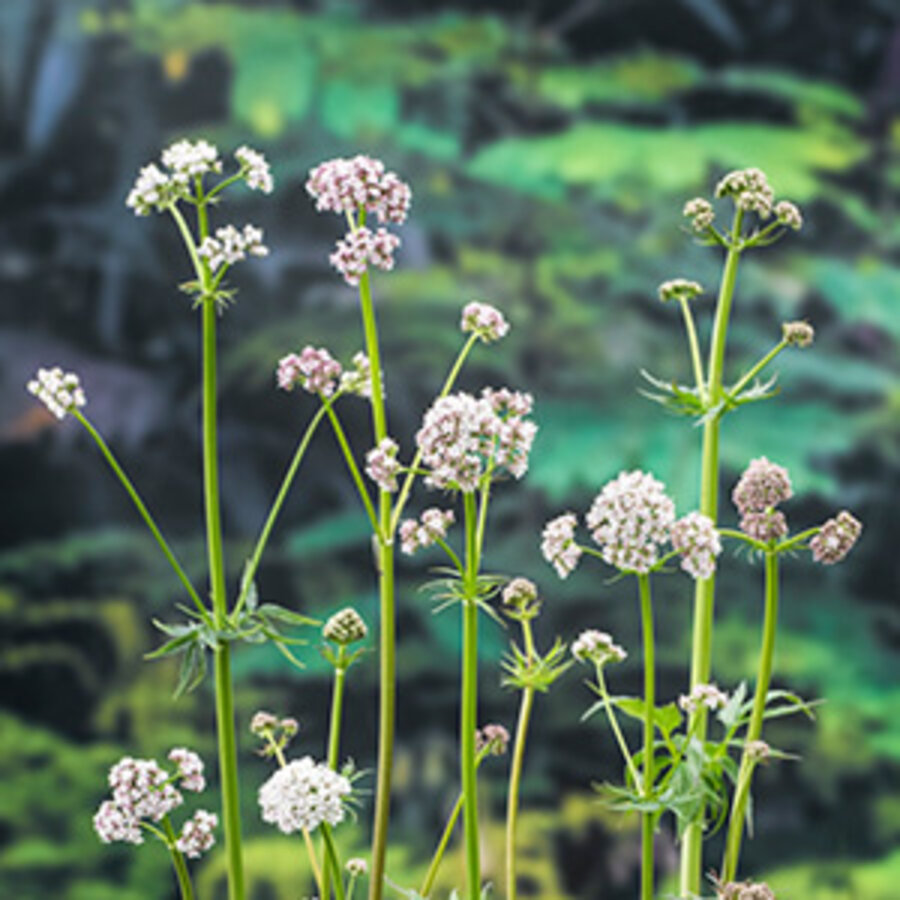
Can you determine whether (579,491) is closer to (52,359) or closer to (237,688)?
(237,688)

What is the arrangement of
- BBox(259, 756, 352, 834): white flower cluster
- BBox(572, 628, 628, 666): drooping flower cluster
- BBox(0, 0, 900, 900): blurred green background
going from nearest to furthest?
BBox(259, 756, 352, 834): white flower cluster < BBox(572, 628, 628, 666): drooping flower cluster < BBox(0, 0, 900, 900): blurred green background

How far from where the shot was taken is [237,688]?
122 inches

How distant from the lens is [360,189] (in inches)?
24.6

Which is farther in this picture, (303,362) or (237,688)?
(237,688)

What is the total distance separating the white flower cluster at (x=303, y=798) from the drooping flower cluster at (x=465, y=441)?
137mm

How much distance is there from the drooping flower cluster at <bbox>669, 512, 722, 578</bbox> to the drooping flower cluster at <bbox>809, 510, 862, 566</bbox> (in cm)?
9

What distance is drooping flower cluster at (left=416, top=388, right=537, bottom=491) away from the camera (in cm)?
58

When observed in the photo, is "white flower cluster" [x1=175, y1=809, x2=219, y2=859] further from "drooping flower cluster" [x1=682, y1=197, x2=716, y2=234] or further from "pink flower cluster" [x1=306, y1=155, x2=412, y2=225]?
"drooping flower cluster" [x1=682, y1=197, x2=716, y2=234]

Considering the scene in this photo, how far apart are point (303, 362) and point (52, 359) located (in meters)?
2.58

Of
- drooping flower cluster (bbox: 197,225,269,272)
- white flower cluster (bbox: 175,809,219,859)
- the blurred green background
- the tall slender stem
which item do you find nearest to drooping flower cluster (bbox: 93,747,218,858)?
white flower cluster (bbox: 175,809,219,859)

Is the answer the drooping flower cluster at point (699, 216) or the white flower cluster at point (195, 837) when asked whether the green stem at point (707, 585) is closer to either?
the drooping flower cluster at point (699, 216)

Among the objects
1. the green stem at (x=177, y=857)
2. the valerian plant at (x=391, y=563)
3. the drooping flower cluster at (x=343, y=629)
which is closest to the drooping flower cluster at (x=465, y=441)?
the valerian plant at (x=391, y=563)

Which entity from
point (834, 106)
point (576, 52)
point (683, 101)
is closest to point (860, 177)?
point (834, 106)

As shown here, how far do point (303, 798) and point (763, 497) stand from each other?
284mm
